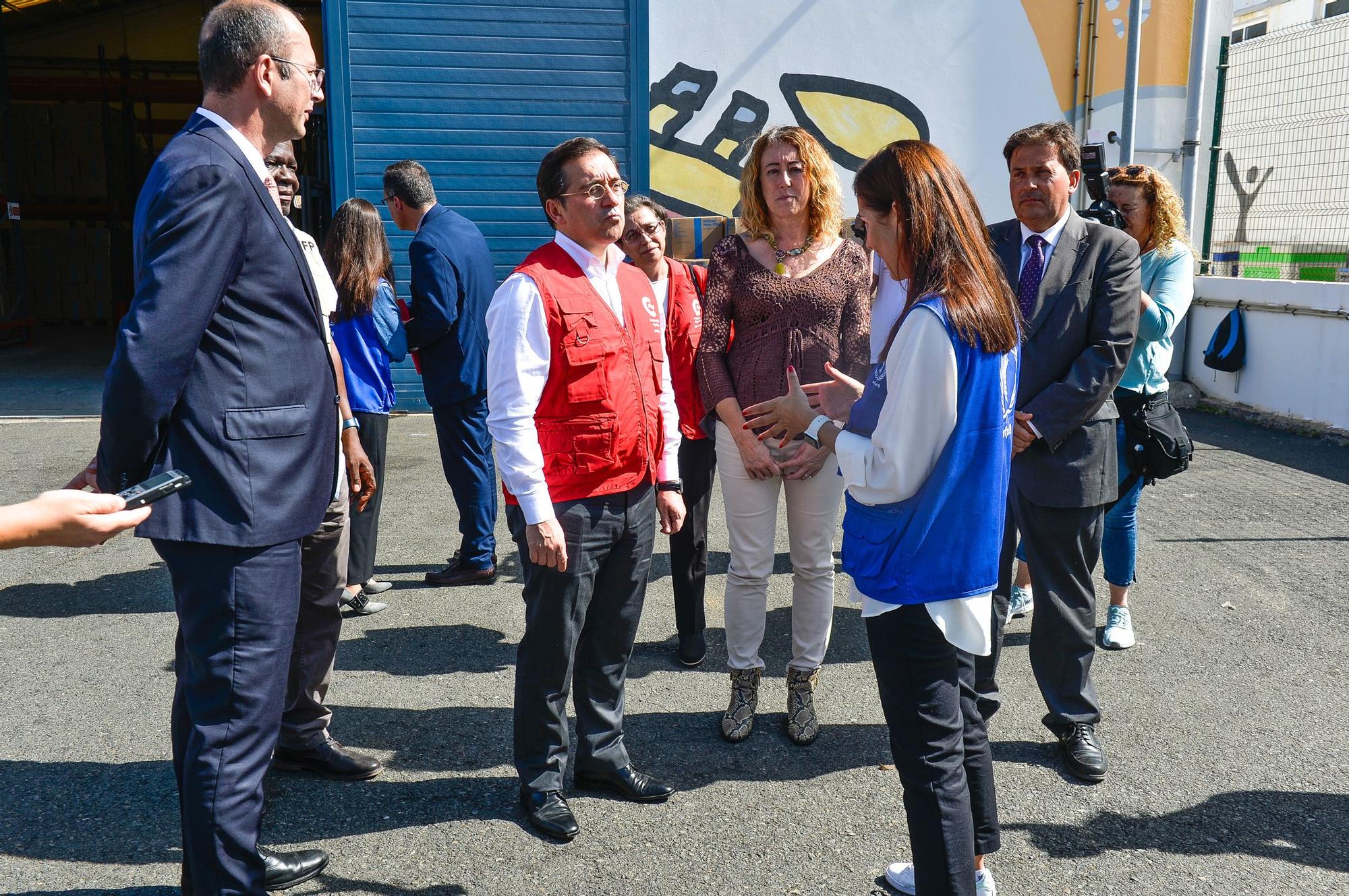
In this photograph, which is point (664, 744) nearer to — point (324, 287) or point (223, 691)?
point (223, 691)

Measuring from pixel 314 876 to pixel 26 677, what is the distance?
210 cm

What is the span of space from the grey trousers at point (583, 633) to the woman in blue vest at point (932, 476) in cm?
91

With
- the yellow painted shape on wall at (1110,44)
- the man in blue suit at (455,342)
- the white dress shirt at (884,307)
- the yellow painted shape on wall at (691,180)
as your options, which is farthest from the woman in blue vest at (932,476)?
the yellow painted shape on wall at (1110,44)

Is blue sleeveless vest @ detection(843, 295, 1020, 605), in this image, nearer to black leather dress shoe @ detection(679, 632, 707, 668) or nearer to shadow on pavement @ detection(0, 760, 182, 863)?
black leather dress shoe @ detection(679, 632, 707, 668)

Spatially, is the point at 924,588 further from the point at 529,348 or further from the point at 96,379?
the point at 96,379

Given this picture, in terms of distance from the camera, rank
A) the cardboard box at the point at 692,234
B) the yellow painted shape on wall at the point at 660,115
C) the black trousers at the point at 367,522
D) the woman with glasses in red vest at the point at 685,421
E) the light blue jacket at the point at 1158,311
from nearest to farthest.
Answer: the light blue jacket at the point at 1158,311
the woman with glasses in red vest at the point at 685,421
the black trousers at the point at 367,522
the cardboard box at the point at 692,234
the yellow painted shape on wall at the point at 660,115

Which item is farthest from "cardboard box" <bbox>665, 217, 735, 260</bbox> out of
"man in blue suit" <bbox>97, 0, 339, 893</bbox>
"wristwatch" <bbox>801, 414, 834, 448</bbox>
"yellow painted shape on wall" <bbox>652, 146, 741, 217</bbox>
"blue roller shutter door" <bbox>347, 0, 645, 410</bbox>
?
"man in blue suit" <bbox>97, 0, 339, 893</bbox>

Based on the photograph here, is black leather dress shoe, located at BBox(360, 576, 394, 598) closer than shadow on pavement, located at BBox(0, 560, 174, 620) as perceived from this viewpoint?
No

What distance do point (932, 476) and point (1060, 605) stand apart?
145 cm

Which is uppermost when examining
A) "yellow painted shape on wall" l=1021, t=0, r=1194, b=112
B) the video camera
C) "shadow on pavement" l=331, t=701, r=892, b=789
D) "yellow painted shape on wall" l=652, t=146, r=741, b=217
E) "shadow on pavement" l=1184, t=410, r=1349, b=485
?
"yellow painted shape on wall" l=1021, t=0, r=1194, b=112

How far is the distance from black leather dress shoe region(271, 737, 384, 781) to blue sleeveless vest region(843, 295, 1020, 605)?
1.90m

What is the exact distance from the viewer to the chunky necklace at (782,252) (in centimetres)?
359

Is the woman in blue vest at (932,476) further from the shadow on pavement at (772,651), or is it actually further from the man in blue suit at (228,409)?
the shadow on pavement at (772,651)

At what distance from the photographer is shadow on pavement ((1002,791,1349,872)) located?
2.89 metres
